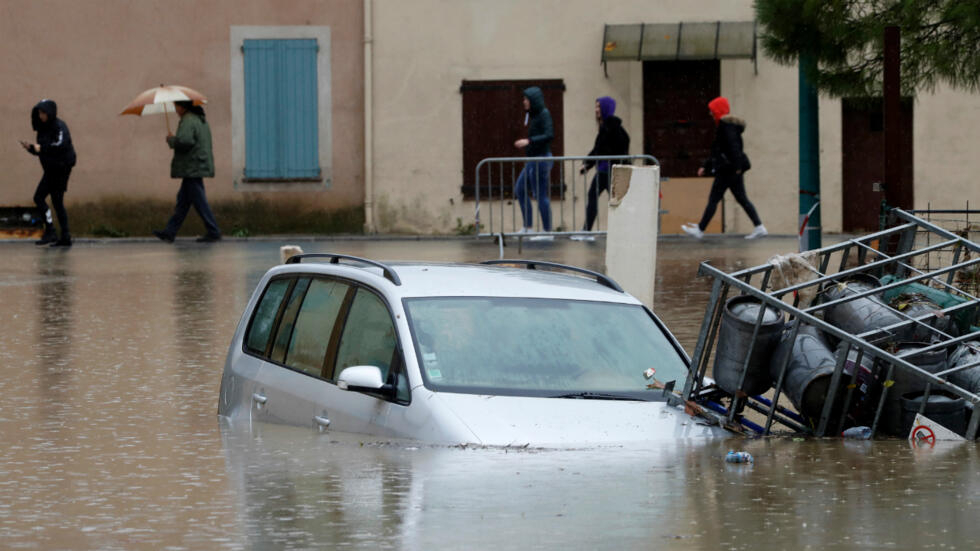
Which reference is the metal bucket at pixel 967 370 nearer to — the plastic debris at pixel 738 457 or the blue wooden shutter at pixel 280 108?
the plastic debris at pixel 738 457

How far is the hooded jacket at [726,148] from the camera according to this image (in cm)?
2256

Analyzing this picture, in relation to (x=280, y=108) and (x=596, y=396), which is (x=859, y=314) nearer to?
(x=596, y=396)

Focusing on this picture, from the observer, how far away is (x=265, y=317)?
26.4 ft

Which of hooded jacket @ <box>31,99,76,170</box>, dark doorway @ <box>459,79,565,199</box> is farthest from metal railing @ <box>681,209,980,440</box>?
dark doorway @ <box>459,79,565,199</box>

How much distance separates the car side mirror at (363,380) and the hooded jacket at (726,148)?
16.3 m

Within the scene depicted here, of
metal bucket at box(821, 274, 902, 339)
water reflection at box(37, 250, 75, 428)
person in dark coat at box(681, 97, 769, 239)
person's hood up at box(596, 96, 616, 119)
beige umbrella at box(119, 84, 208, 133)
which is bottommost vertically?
water reflection at box(37, 250, 75, 428)

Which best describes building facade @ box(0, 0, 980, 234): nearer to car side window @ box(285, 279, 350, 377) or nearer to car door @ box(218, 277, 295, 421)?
car door @ box(218, 277, 295, 421)

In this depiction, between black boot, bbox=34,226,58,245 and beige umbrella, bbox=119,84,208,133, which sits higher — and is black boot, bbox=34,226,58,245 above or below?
below

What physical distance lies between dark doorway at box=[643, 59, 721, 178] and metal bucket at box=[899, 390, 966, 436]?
20210mm

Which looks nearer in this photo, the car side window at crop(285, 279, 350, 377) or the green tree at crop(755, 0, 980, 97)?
the car side window at crop(285, 279, 350, 377)

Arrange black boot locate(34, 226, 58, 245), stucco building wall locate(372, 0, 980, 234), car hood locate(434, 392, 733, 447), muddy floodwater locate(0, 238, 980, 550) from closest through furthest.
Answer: muddy floodwater locate(0, 238, 980, 550)
car hood locate(434, 392, 733, 447)
black boot locate(34, 226, 58, 245)
stucco building wall locate(372, 0, 980, 234)

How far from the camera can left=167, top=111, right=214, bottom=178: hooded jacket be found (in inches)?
942

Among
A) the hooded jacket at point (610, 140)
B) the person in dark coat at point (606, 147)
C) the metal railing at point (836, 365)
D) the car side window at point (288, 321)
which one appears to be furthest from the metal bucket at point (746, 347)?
the hooded jacket at point (610, 140)

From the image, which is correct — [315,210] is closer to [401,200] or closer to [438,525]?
[401,200]
